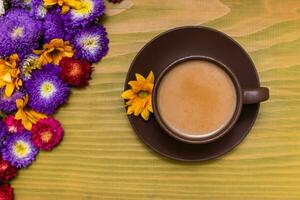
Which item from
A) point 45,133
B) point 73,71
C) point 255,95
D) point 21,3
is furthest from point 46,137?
point 255,95

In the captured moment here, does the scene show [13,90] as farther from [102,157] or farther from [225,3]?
[225,3]

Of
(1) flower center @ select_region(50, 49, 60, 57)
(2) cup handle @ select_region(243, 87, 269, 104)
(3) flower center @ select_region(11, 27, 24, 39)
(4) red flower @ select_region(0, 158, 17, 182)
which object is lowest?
(4) red flower @ select_region(0, 158, 17, 182)

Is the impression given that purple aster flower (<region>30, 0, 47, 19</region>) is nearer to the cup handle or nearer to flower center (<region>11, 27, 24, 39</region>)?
flower center (<region>11, 27, 24, 39</region>)

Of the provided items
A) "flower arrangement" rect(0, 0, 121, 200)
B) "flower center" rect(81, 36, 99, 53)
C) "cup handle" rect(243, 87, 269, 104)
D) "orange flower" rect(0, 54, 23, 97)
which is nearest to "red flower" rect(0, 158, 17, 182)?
"flower arrangement" rect(0, 0, 121, 200)

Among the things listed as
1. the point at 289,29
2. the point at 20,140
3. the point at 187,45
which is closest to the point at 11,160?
the point at 20,140

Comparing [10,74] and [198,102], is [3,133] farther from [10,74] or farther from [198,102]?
[198,102]

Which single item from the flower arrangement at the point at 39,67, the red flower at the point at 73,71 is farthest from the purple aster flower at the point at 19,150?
the red flower at the point at 73,71
